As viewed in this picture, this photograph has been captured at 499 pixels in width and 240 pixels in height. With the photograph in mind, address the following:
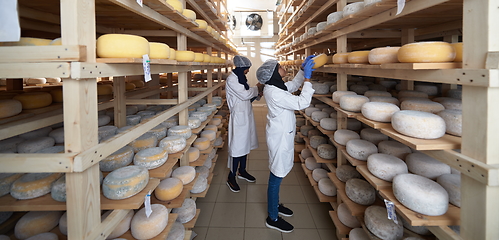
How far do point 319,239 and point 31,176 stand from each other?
222cm

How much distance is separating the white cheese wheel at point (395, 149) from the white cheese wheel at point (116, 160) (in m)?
1.84

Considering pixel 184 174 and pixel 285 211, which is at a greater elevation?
pixel 184 174

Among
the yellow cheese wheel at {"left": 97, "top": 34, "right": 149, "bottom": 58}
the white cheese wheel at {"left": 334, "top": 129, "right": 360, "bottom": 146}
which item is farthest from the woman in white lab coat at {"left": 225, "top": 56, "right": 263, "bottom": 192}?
the yellow cheese wheel at {"left": 97, "top": 34, "right": 149, "bottom": 58}

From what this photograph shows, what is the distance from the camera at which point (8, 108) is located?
156 cm

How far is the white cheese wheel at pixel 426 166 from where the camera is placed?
1.64m

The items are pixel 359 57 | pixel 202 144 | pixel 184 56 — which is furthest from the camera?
pixel 202 144

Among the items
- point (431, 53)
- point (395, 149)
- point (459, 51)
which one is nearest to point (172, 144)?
point (395, 149)

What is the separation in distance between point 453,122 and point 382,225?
0.80 metres

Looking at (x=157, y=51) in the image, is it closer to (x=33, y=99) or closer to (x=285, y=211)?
(x=33, y=99)

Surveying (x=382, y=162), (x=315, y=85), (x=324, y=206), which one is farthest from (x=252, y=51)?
(x=382, y=162)

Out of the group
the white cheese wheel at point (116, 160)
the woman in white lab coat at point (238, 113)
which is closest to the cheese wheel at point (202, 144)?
the woman in white lab coat at point (238, 113)

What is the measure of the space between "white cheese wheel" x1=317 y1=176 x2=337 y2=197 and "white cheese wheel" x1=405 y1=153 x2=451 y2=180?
1.16 m

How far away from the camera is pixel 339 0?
2730 millimetres

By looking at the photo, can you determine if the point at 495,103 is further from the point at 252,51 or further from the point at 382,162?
the point at 252,51
